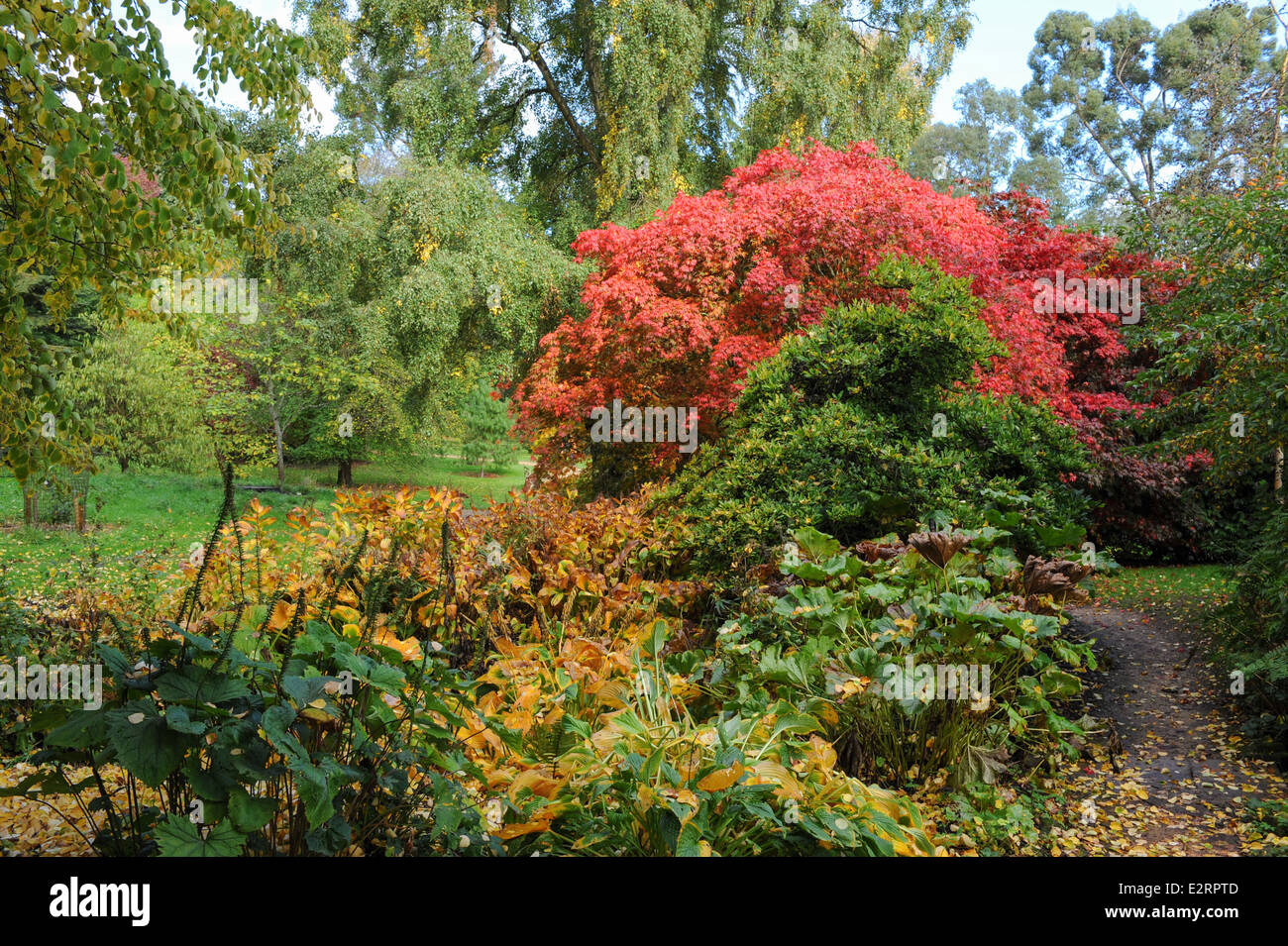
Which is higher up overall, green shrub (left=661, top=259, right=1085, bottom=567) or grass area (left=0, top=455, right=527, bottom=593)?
green shrub (left=661, top=259, right=1085, bottom=567)

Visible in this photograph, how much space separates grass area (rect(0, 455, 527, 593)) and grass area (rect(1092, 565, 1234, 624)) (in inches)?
191

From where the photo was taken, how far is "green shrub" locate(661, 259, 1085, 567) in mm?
4500

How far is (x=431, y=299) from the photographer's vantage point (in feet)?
28.9

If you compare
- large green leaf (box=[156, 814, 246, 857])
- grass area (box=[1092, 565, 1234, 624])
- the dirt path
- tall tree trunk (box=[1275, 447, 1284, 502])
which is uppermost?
tall tree trunk (box=[1275, 447, 1284, 502])

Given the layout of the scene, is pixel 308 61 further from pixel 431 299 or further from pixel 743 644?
pixel 743 644

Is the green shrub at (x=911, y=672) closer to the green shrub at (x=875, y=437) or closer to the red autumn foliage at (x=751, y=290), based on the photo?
the green shrub at (x=875, y=437)

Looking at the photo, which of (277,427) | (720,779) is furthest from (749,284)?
(277,427)

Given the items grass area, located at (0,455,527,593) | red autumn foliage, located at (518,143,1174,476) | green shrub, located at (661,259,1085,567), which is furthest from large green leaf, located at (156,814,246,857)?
red autumn foliage, located at (518,143,1174,476)

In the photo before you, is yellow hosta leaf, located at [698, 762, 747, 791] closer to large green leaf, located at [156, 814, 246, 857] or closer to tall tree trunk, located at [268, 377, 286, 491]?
large green leaf, located at [156, 814, 246, 857]

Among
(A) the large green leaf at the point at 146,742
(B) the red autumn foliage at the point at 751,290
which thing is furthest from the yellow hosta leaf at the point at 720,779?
(B) the red autumn foliage at the point at 751,290

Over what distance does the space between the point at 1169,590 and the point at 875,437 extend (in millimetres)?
4229

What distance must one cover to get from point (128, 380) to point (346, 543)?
5.29m

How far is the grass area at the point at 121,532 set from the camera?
5.90m
